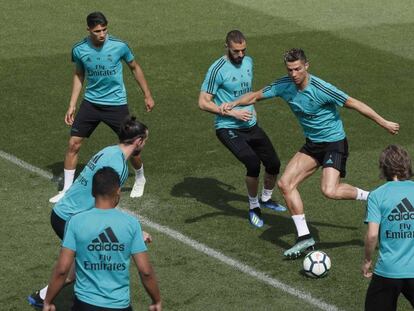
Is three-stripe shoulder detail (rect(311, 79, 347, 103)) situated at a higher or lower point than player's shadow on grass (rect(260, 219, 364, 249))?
higher

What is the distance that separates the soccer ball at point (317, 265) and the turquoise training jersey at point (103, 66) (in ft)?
15.1

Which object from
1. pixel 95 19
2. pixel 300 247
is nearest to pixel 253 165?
pixel 300 247

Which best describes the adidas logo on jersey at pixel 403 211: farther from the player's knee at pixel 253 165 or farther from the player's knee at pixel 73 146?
the player's knee at pixel 73 146

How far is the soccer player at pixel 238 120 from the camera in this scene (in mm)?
14867

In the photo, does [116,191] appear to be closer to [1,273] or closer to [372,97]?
[1,273]

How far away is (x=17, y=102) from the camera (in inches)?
793

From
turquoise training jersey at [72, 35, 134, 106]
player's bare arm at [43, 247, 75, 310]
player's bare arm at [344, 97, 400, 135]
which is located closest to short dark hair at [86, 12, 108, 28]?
turquoise training jersey at [72, 35, 134, 106]

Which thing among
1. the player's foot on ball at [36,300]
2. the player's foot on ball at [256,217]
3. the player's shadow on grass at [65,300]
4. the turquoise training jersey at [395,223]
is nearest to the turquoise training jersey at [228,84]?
the player's foot on ball at [256,217]

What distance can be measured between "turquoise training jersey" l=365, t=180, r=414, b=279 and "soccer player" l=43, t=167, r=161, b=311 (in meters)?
2.29

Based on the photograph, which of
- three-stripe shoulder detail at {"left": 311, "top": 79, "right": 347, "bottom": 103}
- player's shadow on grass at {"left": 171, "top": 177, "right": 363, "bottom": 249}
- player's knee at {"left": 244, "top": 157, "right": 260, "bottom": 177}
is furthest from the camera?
player's knee at {"left": 244, "top": 157, "right": 260, "bottom": 177}

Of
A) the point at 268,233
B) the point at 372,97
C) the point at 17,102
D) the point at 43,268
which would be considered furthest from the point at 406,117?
the point at 43,268

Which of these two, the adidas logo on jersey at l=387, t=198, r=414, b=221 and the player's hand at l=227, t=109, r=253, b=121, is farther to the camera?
the player's hand at l=227, t=109, r=253, b=121

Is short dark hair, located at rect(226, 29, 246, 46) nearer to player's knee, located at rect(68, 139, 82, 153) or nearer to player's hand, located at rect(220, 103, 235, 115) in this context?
player's hand, located at rect(220, 103, 235, 115)

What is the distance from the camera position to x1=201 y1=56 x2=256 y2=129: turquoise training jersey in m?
15.0
